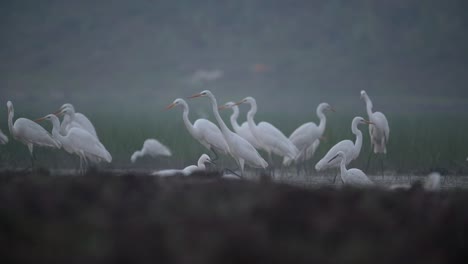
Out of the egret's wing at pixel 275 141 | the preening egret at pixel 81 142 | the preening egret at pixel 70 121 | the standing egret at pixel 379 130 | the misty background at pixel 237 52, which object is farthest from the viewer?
the misty background at pixel 237 52

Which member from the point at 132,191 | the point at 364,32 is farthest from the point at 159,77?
the point at 132,191

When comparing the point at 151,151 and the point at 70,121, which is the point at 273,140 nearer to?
the point at 151,151

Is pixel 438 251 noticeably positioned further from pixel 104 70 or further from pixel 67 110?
pixel 104 70

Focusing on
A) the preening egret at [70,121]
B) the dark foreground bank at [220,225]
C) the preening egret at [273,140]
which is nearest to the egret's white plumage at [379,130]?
the preening egret at [273,140]

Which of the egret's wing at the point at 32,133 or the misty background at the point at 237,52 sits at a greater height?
the misty background at the point at 237,52

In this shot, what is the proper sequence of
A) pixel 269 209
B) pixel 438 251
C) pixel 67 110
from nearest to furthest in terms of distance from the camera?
1. pixel 438 251
2. pixel 269 209
3. pixel 67 110

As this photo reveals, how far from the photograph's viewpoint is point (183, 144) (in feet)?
62.7

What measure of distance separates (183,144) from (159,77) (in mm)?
46721

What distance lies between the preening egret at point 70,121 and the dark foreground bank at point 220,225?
800 cm

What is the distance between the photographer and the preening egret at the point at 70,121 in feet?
47.8

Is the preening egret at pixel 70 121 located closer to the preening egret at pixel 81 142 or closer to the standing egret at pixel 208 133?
the preening egret at pixel 81 142

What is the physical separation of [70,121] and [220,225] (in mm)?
10235

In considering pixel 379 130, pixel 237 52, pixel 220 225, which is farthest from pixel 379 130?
pixel 237 52

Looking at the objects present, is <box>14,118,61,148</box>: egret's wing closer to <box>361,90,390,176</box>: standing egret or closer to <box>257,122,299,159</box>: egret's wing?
<box>257,122,299,159</box>: egret's wing
